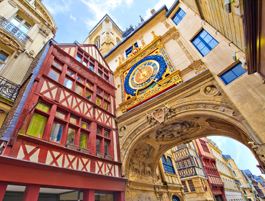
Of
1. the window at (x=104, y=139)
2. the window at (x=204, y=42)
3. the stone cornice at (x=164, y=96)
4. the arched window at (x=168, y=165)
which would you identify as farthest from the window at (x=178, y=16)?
the arched window at (x=168, y=165)

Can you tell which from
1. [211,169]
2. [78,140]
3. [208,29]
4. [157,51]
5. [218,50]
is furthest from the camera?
[211,169]

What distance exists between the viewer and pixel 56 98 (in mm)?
6234

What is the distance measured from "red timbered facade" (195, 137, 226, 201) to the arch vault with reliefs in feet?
39.6

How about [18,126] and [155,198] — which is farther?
[155,198]

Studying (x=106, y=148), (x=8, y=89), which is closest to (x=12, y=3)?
(x=8, y=89)

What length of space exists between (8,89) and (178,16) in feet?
35.3

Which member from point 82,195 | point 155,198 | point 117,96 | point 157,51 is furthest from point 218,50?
point 155,198

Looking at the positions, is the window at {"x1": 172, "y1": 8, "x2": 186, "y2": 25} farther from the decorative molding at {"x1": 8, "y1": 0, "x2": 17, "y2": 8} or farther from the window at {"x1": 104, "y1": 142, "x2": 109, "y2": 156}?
the decorative molding at {"x1": 8, "y1": 0, "x2": 17, "y2": 8}

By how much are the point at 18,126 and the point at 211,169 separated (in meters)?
25.6

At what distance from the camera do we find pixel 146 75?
9.41m

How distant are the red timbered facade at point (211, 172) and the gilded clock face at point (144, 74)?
18.0 metres

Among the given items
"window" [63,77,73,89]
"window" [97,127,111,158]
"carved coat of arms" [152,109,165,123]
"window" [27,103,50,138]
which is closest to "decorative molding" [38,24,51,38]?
"window" [63,77,73,89]

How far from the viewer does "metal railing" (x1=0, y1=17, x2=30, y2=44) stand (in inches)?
301

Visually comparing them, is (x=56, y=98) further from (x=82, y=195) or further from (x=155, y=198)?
(x=155, y=198)
